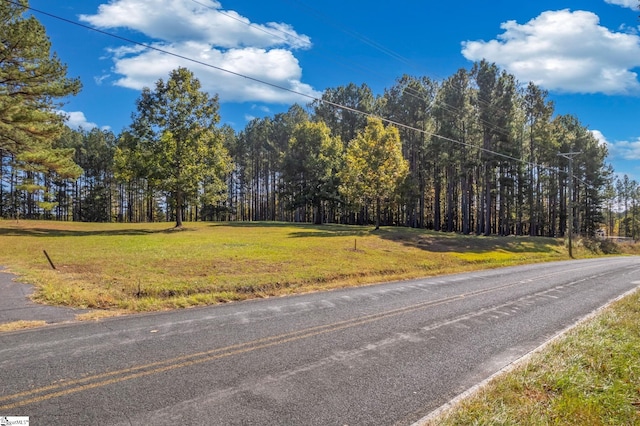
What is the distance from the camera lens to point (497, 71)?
45531 mm

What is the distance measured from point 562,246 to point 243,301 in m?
37.5

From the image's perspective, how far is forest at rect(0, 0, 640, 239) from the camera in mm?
25750

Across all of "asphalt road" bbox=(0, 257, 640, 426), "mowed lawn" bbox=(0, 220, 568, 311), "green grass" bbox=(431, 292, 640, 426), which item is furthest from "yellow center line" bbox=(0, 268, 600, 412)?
"mowed lawn" bbox=(0, 220, 568, 311)

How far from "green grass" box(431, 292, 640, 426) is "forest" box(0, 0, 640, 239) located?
12137mm

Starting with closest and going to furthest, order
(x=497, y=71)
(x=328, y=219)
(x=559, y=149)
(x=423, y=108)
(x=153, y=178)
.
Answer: (x=153, y=178) < (x=497, y=71) < (x=423, y=108) < (x=559, y=149) < (x=328, y=219)

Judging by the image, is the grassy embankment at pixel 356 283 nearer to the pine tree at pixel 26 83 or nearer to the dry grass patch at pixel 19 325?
the dry grass patch at pixel 19 325

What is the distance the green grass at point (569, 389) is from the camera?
4156 millimetres

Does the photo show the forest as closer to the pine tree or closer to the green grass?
the pine tree

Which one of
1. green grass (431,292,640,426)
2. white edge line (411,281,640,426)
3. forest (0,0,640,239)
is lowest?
white edge line (411,281,640,426)

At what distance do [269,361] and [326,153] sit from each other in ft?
157

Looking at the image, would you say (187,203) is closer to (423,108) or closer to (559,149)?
(423,108)

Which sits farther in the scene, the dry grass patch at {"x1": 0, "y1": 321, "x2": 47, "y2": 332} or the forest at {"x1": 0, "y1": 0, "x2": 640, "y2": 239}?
the forest at {"x1": 0, "y1": 0, "x2": 640, "y2": 239}

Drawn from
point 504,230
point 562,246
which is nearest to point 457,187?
point 504,230

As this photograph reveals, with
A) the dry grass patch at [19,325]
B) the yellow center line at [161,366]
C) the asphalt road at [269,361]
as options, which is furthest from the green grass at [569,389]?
the dry grass patch at [19,325]
